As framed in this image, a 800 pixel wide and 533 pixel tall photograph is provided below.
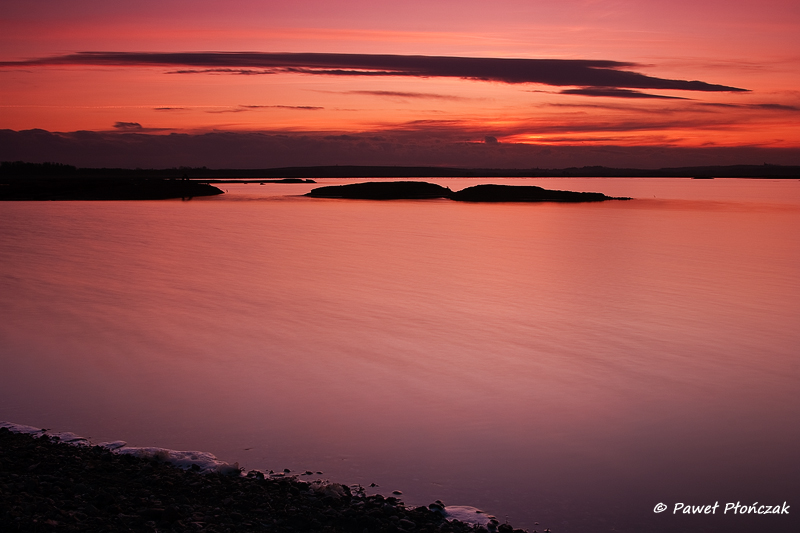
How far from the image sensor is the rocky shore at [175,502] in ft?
17.2

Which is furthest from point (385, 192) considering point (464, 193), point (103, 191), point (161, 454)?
point (161, 454)

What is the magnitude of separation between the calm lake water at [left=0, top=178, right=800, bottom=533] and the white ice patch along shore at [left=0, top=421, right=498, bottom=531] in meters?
0.21

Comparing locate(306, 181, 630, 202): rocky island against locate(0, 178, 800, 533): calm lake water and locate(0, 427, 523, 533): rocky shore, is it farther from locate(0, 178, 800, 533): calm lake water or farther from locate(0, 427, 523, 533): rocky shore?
locate(0, 427, 523, 533): rocky shore

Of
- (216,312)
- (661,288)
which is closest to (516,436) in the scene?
(216,312)

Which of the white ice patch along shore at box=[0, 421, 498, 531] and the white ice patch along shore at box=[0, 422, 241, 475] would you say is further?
the white ice patch along shore at box=[0, 422, 241, 475]

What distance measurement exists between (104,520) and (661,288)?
16544 millimetres

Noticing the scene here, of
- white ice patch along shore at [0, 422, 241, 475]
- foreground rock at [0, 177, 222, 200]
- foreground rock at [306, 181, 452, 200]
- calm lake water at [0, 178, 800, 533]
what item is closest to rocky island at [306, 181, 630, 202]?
foreground rock at [306, 181, 452, 200]

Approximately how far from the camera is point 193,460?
661cm

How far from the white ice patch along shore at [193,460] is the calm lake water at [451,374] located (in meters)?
0.21

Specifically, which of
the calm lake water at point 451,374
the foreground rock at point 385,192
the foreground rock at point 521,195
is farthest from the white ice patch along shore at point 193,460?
the foreground rock at point 385,192

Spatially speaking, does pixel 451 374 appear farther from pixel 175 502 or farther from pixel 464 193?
pixel 464 193

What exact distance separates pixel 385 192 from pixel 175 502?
80401mm

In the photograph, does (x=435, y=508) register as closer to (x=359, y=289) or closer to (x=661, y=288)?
(x=359, y=289)

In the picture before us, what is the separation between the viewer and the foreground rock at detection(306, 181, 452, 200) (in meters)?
84.2
